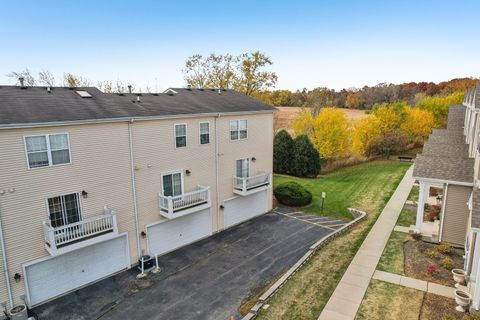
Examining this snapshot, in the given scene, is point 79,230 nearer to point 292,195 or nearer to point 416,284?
point 416,284

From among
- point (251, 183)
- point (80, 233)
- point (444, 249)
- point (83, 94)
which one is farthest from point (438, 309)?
point (83, 94)

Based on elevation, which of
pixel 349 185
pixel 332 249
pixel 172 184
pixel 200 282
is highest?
pixel 172 184

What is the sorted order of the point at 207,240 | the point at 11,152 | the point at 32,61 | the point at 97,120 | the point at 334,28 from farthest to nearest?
the point at 32,61
the point at 334,28
the point at 207,240
the point at 97,120
the point at 11,152

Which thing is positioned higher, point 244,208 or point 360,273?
point 244,208

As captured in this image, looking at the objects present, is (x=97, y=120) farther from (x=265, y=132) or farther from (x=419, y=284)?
(x=419, y=284)

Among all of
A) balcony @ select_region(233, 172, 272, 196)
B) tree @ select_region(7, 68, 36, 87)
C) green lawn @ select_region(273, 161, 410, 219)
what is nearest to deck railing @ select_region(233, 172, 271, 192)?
balcony @ select_region(233, 172, 272, 196)

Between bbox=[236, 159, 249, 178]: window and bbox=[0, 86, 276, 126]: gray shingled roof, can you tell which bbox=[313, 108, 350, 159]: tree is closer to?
bbox=[0, 86, 276, 126]: gray shingled roof

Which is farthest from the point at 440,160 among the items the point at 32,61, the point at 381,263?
the point at 32,61
